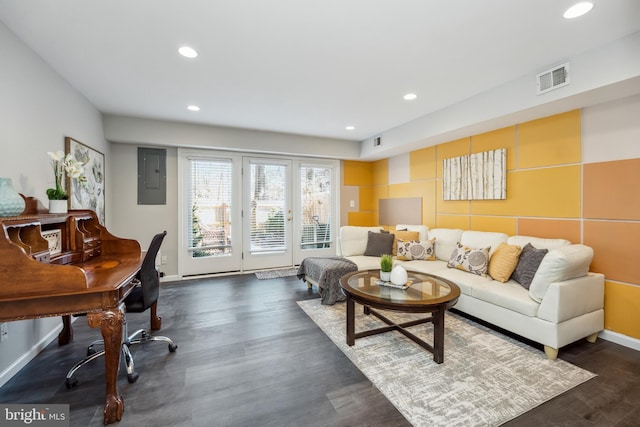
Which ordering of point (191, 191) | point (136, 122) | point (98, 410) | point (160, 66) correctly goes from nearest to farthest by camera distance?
point (98, 410), point (160, 66), point (136, 122), point (191, 191)

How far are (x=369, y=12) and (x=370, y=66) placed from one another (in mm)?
738

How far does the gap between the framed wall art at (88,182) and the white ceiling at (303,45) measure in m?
0.70

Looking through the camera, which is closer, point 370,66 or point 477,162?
point 370,66

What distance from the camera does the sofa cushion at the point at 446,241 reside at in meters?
3.78

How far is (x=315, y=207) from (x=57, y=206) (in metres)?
4.04

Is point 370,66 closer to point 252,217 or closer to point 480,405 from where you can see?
point 480,405

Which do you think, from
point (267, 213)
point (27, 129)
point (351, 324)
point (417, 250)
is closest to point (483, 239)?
point (417, 250)

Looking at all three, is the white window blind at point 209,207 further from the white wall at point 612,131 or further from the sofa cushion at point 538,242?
the white wall at point 612,131

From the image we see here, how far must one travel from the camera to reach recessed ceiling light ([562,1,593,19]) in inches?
69.1

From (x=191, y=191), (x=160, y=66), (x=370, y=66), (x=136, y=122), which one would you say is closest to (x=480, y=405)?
(x=370, y=66)

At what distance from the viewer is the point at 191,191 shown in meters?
4.65

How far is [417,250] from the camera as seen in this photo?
393 centimetres

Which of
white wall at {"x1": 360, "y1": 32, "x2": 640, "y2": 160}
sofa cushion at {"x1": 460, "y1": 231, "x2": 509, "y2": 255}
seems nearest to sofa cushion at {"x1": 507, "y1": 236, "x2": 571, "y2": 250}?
sofa cushion at {"x1": 460, "y1": 231, "x2": 509, "y2": 255}

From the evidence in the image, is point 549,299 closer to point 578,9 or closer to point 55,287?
point 578,9
